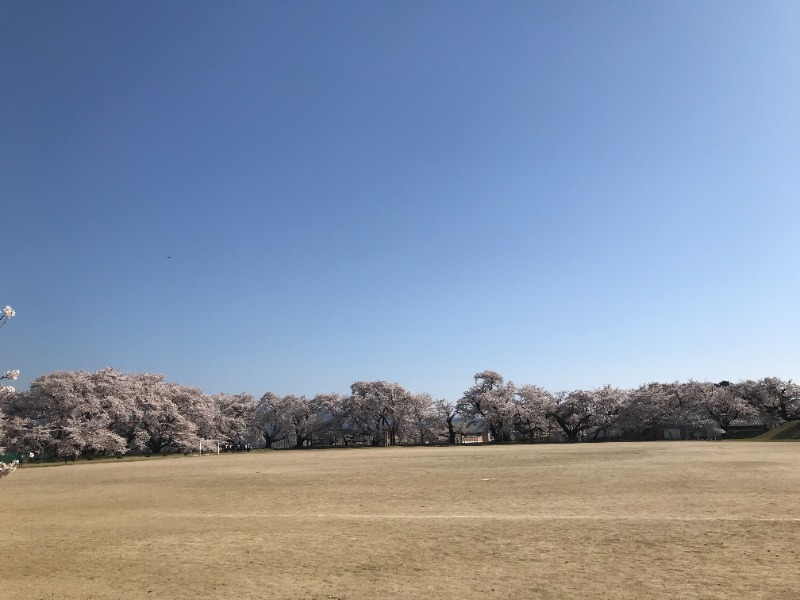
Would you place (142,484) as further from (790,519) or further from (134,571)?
(790,519)

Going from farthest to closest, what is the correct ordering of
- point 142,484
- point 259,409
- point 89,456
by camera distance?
point 259,409
point 89,456
point 142,484

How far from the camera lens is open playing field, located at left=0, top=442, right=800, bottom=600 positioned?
25.0 ft

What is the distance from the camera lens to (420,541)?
414 inches

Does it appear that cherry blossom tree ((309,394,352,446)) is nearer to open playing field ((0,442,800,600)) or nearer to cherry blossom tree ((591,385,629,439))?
cherry blossom tree ((591,385,629,439))

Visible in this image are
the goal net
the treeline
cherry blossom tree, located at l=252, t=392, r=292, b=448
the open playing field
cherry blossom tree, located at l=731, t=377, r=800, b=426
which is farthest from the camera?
cherry blossom tree, located at l=252, t=392, r=292, b=448

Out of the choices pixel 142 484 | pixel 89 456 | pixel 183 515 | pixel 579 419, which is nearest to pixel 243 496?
pixel 183 515

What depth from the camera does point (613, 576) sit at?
25.5 ft

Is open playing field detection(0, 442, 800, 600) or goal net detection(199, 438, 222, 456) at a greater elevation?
open playing field detection(0, 442, 800, 600)

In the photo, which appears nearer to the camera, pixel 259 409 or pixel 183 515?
pixel 183 515

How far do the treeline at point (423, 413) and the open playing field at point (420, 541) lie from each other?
4374 cm

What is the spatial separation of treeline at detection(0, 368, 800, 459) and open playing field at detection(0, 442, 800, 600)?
4374cm

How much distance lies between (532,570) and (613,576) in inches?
46.6

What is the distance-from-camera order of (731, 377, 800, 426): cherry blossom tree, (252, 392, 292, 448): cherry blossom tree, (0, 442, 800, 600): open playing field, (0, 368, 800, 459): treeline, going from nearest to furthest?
(0, 442, 800, 600): open playing field < (0, 368, 800, 459): treeline < (731, 377, 800, 426): cherry blossom tree < (252, 392, 292, 448): cherry blossom tree

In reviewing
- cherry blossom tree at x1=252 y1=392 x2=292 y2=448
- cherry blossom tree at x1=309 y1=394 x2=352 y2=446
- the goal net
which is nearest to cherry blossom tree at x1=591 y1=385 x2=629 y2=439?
cherry blossom tree at x1=309 y1=394 x2=352 y2=446
